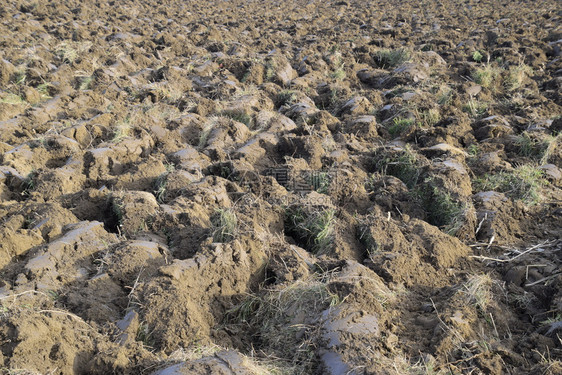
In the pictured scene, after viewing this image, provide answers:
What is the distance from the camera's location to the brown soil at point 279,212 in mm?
2629

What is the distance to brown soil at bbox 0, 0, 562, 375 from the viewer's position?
8.63ft

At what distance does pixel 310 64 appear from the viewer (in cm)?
792

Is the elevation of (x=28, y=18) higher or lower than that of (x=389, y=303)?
lower

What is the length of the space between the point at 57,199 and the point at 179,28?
24.1 ft

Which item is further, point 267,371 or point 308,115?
point 308,115

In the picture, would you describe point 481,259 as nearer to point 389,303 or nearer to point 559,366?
point 389,303

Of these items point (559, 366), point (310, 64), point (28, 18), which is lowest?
point (28, 18)

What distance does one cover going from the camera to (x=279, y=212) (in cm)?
393

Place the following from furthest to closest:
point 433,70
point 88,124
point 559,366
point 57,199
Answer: point 433,70 → point 88,124 → point 57,199 → point 559,366

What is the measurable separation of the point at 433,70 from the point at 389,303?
5.48m

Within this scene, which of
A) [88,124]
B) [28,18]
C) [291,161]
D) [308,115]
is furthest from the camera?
[28,18]

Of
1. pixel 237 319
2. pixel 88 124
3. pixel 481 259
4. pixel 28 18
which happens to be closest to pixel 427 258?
pixel 481 259

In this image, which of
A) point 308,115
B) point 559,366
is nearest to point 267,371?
point 559,366

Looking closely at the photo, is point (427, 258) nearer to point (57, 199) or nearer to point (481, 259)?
point (481, 259)
